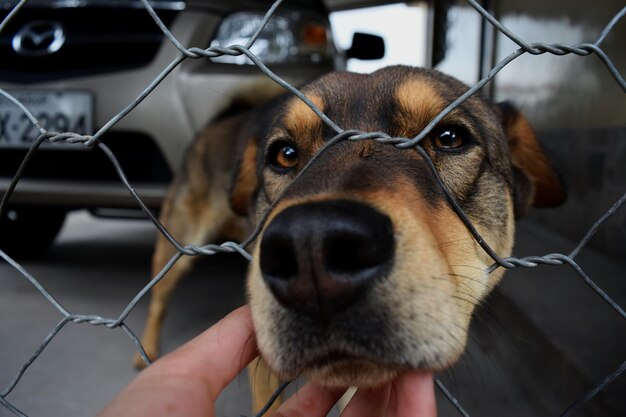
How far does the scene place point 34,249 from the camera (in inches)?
205

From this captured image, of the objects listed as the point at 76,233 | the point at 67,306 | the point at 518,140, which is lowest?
the point at 76,233

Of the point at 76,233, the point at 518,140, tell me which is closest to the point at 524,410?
the point at 518,140

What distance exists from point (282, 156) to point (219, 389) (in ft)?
3.68

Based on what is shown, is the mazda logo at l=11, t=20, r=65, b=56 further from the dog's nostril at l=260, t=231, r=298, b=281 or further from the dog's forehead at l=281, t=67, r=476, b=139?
the dog's nostril at l=260, t=231, r=298, b=281

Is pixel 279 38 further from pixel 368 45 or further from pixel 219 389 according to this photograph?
pixel 219 389

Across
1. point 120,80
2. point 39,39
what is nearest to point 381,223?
point 120,80

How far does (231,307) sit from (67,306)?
4.01ft

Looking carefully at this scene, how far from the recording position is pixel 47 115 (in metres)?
3.39

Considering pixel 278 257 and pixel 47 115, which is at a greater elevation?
pixel 278 257

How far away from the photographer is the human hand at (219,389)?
995mm

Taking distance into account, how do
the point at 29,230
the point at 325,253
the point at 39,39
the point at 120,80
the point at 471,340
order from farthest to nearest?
the point at 29,230, the point at 39,39, the point at 120,80, the point at 471,340, the point at 325,253

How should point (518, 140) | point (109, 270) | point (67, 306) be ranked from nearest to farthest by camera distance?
point (518, 140) < point (67, 306) < point (109, 270)

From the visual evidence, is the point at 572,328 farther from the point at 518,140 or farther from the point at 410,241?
the point at 410,241

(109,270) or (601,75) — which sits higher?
(601,75)
